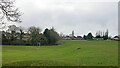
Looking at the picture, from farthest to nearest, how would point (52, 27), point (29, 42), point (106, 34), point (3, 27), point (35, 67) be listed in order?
point (106, 34), point (52, 27), point (29, 42), point (3, 27), point (35, 67)

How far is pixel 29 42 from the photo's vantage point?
70.2 metres

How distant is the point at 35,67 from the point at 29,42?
62.9 m

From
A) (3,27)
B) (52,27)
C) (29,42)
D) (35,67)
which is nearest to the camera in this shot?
(35,67)

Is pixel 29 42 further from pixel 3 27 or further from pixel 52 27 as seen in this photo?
pixel 3 27

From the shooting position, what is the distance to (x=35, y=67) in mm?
9203

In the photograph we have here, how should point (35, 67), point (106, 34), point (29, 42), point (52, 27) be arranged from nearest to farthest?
point (35, 67), point (29, 42), point (52, 27), point (106, 34)

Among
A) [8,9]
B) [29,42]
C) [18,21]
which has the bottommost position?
[29,42]

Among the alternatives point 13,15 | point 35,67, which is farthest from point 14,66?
point 13,15

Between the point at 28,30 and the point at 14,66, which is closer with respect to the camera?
the point at 14,66

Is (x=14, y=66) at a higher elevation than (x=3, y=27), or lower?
lower

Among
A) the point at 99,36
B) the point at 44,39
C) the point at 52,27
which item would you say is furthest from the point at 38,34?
the point at 99,36

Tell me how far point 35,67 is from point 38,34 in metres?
63.6

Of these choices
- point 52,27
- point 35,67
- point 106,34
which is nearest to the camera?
point 35,67

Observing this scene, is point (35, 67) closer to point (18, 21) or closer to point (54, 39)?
point (18, 21)
